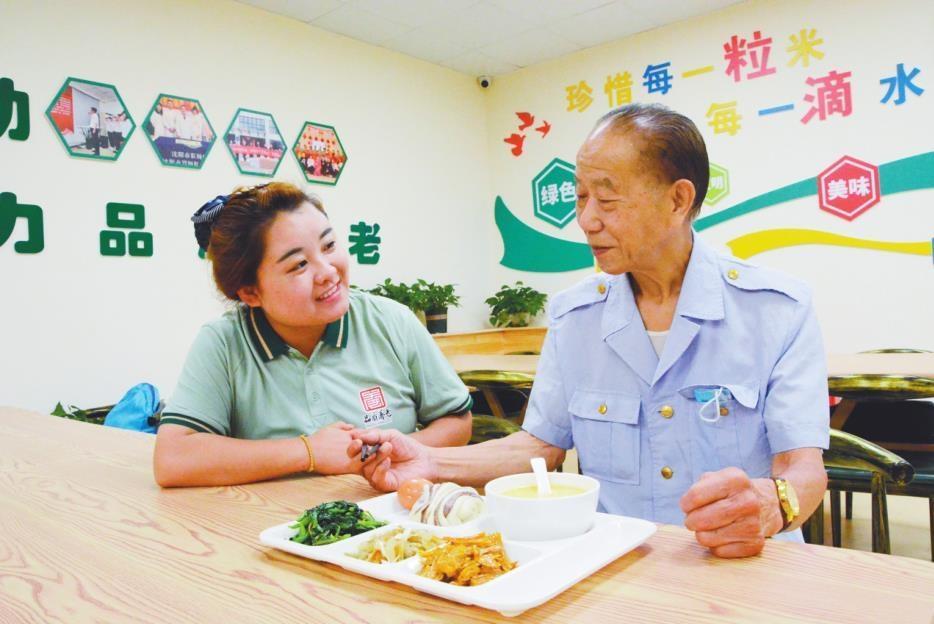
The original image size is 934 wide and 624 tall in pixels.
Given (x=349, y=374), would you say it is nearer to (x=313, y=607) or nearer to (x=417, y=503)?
(x=417, y=503)

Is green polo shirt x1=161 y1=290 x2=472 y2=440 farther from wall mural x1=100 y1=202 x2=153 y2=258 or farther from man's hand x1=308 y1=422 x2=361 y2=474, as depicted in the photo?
wall mural x1=100 y1=202 x2=153 y2=258

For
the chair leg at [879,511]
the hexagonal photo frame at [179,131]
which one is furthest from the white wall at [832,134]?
the hexagonal photo frame at [179,131]

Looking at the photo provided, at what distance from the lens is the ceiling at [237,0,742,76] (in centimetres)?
479

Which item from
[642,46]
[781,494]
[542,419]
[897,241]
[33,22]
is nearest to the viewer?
[781,494]

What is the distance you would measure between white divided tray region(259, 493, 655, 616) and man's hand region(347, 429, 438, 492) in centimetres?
21

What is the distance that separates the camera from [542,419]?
154cm

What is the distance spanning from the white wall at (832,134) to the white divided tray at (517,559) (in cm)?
408

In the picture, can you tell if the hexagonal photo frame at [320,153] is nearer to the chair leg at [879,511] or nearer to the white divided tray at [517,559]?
the chair leg at [879,511]

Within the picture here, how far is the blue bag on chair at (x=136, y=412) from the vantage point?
3.21 meters

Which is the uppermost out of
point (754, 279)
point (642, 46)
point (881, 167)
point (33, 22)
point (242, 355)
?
point (642, 46)

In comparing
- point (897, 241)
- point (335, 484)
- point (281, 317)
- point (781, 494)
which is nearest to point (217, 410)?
point (281, 317)

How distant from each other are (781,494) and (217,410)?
3.69 ft

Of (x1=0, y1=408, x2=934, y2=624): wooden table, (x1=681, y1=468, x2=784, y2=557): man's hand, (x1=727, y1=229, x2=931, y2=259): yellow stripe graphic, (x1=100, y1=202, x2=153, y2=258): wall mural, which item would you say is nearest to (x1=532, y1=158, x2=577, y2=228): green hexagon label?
(x1=727, y1=229, x2=931, y2=259): yellow stripe graphic

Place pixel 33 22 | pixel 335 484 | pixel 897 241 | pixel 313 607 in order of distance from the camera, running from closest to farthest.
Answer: pixel 313 607 < pixel 335 484 < pixel 33 22 < pixel 897 241
